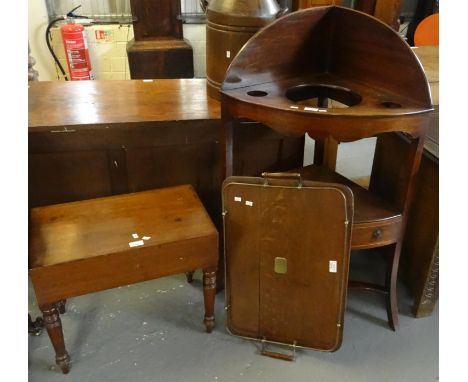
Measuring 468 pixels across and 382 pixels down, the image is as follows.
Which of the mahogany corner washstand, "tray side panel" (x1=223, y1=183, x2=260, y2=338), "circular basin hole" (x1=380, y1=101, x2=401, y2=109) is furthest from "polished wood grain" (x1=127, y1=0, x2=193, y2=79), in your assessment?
"circular basin hole" (x1=380, y1=101, x2=401, y2=109)

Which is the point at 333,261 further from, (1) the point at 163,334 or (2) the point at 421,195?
(1) the point at 163,334

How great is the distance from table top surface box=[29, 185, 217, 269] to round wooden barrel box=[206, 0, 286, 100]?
0.55 metres

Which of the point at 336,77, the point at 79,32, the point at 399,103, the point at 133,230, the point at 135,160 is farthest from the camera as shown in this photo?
the point at 79,32

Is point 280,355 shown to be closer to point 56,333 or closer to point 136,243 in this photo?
point 136,243

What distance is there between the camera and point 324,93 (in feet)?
4.91

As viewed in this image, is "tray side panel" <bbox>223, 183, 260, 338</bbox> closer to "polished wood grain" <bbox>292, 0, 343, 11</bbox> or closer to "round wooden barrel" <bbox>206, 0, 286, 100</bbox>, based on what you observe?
"round wooden barrel" <bbox>206, 0, 286, 100</bbox>

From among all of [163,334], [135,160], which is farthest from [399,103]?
[163,334]

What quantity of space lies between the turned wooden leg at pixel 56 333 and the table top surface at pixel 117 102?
640 mm

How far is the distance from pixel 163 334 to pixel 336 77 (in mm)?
1135

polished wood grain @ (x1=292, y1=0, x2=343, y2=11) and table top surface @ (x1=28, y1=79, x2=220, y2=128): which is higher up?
polished wood grain @ (x1=292, y1=0, x2=343, y2=11)

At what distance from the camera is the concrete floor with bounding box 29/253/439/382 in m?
1.42

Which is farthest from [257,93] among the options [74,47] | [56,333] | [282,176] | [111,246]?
[74,47]

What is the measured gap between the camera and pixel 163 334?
5.12ft

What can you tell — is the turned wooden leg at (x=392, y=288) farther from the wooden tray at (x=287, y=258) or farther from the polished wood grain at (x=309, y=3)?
the polished wood grain at (x=309, y=3)
